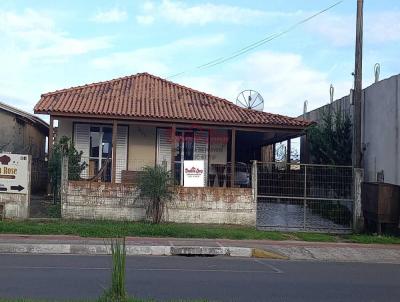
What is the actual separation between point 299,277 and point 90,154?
46.3ft

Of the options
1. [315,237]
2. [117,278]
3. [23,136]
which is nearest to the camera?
[117,278]

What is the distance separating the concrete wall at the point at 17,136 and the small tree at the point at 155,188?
9004 millimetres

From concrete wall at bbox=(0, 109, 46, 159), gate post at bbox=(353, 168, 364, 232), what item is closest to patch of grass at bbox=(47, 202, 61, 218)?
concrete wall at bbox=(0, 109, 46, 159)

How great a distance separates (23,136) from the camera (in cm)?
2884

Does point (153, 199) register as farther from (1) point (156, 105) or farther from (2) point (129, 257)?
(1) point (156, 105)

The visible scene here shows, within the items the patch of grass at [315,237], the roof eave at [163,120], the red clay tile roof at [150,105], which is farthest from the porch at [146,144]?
the patch of grass at [315,237]

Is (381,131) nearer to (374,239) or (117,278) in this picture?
(374,239)

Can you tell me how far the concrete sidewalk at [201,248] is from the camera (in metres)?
13.9

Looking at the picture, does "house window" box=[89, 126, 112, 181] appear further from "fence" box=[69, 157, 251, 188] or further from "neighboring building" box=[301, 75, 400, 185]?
"neighboring building" box=[301, 75, 400, 185]

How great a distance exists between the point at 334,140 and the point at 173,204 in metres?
7.25

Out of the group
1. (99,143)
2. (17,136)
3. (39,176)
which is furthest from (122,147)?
(17,136)

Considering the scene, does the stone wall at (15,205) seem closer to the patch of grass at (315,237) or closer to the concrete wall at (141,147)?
the concrete wall at (141,147)

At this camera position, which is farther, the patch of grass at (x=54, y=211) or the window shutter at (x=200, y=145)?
the window shutter at (x=200, y=145)

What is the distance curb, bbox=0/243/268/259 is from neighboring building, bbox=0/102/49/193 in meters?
8.45
